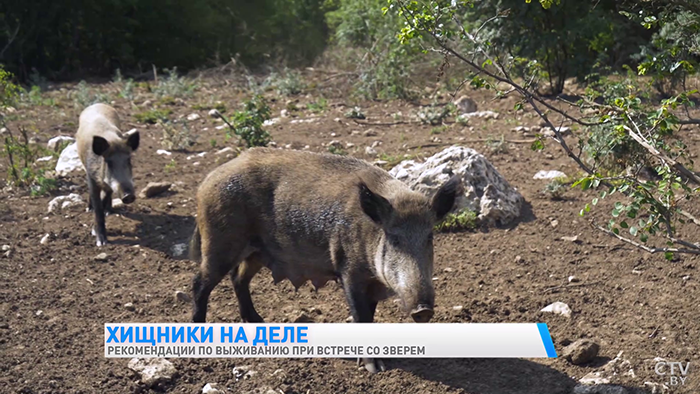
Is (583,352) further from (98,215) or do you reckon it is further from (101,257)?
(98,215)

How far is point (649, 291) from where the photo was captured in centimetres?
563

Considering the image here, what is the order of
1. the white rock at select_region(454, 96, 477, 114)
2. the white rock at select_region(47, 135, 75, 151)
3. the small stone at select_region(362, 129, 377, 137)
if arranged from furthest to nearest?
1. the white rock at select_region(454, 96, 477, 114)
2. the white rock at select_region(47, 135, 75, 151)
3. the small stone at select_region(362, 129, 377, 137)

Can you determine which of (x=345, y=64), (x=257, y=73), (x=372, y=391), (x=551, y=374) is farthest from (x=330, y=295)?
(x=257, y=73)

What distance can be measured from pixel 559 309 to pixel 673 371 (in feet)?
3.52

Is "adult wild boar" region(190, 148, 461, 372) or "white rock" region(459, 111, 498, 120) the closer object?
"adult wild boar" region(190, 148, 461, 372)

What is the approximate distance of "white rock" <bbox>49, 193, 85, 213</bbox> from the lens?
8.66 meters

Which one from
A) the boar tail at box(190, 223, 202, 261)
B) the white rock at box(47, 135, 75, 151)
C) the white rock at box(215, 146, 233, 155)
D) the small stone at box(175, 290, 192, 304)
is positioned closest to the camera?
the boar tail at box(190, 223, 202, 261)

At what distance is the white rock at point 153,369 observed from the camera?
197 inches

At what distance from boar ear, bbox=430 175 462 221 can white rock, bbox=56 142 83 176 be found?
6115mm

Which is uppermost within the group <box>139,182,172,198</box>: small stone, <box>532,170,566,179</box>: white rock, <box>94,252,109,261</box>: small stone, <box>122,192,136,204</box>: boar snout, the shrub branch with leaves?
the shrub branch with leaves

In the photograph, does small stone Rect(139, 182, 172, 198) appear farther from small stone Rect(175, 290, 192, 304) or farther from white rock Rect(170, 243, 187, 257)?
small stone Rect(175, 290, 192, 304)

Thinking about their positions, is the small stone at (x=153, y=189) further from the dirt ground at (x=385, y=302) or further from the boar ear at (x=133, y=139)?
the boar ear at (x=133, y=139)

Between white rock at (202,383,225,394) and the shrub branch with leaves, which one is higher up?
the shrub branch with leaves

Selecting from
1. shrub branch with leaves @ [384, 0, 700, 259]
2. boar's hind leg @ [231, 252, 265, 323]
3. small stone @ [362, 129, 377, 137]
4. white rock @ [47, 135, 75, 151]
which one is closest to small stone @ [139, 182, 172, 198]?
white rock @ [47, 135, 75, 151]
